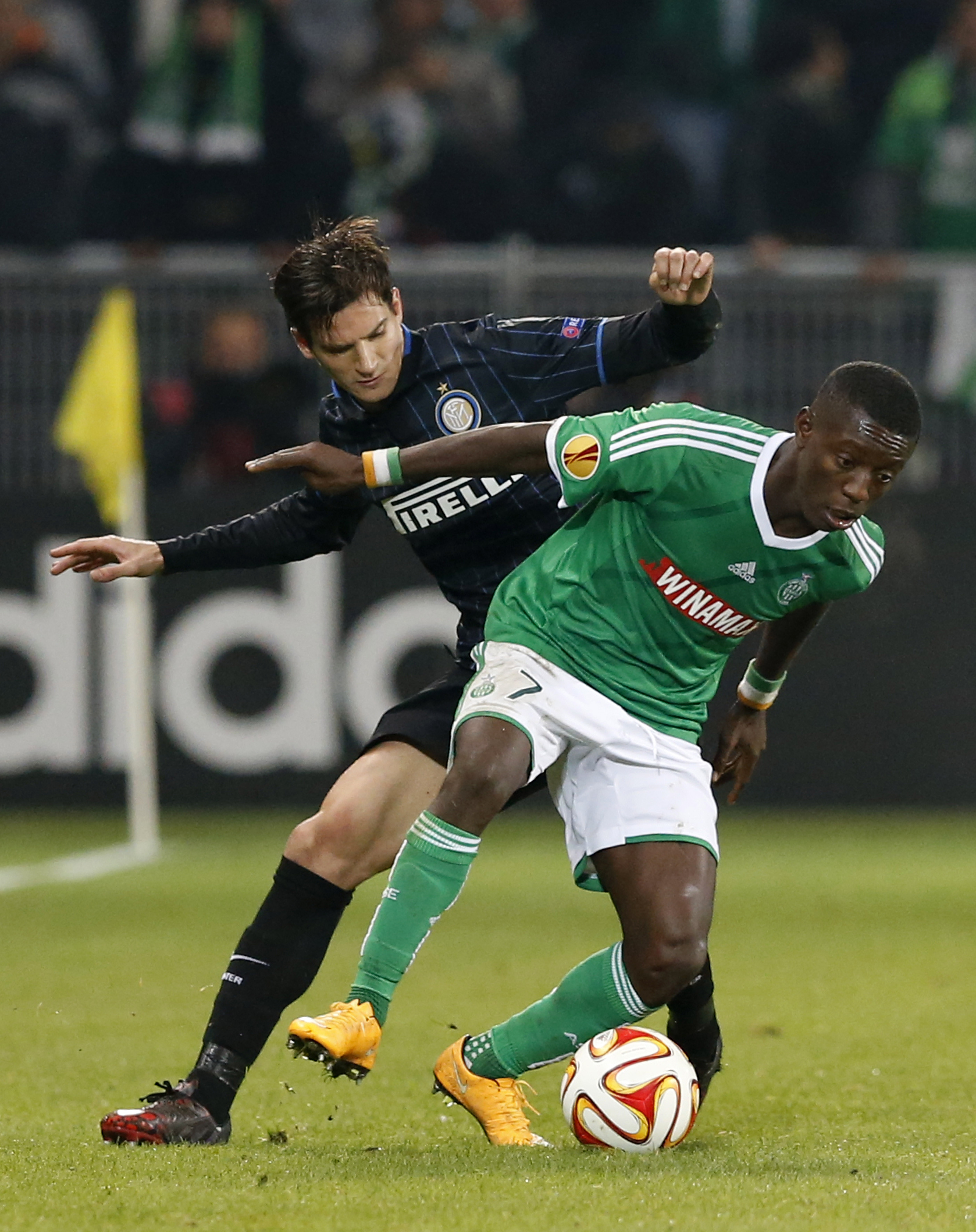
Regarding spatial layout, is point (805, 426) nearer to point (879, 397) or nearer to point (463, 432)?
point (879, 397)

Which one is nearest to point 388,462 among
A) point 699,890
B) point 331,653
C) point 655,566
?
point 655,566

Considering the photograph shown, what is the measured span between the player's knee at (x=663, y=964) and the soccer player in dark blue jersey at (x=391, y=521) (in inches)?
16.1

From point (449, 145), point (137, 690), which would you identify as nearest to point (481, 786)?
point (137, 690)

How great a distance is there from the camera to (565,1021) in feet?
14.5

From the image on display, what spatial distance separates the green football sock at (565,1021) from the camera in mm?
4355

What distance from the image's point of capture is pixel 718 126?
1309cm

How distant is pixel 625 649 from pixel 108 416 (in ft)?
22.3

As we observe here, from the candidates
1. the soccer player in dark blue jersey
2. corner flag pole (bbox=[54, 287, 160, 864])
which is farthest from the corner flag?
the soccer player in dark blue jersey

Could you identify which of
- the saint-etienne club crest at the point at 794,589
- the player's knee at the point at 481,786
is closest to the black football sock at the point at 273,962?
the player's knee at the point at 481,786

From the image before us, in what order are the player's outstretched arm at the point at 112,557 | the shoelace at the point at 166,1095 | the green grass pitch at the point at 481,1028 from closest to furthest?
the green grass pitch at the point at 481,1028
the shoelace at the point at 166,1095
the player's outstretched arm at the point at 112,557

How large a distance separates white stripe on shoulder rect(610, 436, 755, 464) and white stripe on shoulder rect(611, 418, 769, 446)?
33 millimetres

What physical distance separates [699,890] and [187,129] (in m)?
8.97

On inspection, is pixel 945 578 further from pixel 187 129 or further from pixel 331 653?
pixel 187 129

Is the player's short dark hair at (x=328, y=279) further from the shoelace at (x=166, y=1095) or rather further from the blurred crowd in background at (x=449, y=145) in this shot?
the blurred crowd in background at (x=449, y=145)
